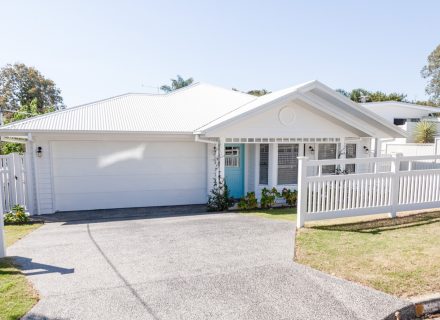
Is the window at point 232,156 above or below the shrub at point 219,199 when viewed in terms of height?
above

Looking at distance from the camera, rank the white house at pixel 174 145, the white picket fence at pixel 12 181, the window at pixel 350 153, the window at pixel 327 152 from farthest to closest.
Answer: the window at pixel 350 153
the window at pixel 327 152
the white house at pixel 174 145
the white picket fence at pixel 12 181

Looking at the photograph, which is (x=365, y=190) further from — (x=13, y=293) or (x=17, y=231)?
(x=17, y=231)

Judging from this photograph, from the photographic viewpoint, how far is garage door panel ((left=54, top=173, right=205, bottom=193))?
33.3 feet

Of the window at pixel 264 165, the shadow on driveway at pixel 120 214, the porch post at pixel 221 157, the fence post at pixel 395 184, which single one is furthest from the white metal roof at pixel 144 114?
the fence post at pixel 395 184

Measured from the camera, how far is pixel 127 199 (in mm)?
10688

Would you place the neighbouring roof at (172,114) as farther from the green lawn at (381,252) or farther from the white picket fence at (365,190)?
the green lawn at (381,252)

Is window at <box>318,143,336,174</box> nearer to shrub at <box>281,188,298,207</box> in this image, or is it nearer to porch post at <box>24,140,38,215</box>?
shrub at <box>281,188,298,207</box>

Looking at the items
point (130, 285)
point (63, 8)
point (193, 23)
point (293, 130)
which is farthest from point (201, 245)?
point (193, 23)

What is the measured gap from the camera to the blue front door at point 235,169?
37.6ft

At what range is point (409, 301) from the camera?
12.4 ft

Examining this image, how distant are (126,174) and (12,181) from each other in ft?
11.2

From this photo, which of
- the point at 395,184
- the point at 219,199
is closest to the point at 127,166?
the point at 219,199

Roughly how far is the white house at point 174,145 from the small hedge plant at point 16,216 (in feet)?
2.09

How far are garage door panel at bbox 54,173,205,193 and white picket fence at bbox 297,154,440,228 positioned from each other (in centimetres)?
486
